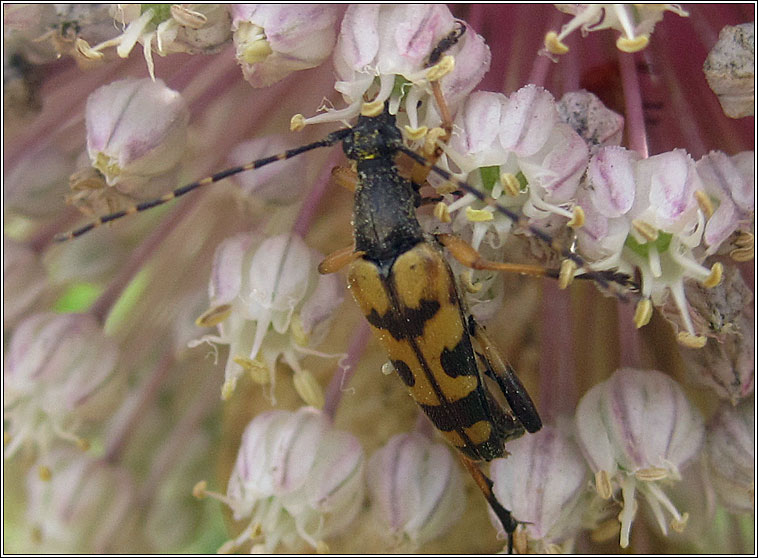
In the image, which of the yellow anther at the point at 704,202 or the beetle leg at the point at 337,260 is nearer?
the yellow anther at the point at 704,202

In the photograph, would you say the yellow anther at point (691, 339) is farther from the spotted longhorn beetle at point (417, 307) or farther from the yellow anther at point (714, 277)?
the spotted longhorn beetle at point (417, 307)

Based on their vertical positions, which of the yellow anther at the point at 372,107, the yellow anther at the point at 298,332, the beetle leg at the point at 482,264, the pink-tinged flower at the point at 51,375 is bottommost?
the pink-tinged flower at the point at 51,375

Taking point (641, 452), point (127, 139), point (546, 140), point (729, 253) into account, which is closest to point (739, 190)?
point (729, 253)

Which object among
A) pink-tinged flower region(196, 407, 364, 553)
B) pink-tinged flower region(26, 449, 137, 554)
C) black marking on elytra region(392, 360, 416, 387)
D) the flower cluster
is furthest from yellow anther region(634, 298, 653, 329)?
pink-tinged flower region(26, 449, 137, 554)

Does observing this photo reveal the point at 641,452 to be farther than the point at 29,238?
No

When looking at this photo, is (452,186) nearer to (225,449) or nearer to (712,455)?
(712,455)

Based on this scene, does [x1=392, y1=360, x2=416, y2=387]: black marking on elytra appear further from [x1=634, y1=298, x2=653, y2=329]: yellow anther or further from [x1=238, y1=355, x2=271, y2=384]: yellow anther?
[x1=634, y1=298, x2=653, y2=329]: yellow anther

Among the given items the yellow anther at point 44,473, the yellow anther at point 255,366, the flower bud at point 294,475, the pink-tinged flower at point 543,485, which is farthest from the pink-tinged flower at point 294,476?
the yellow anther at point 44,473
